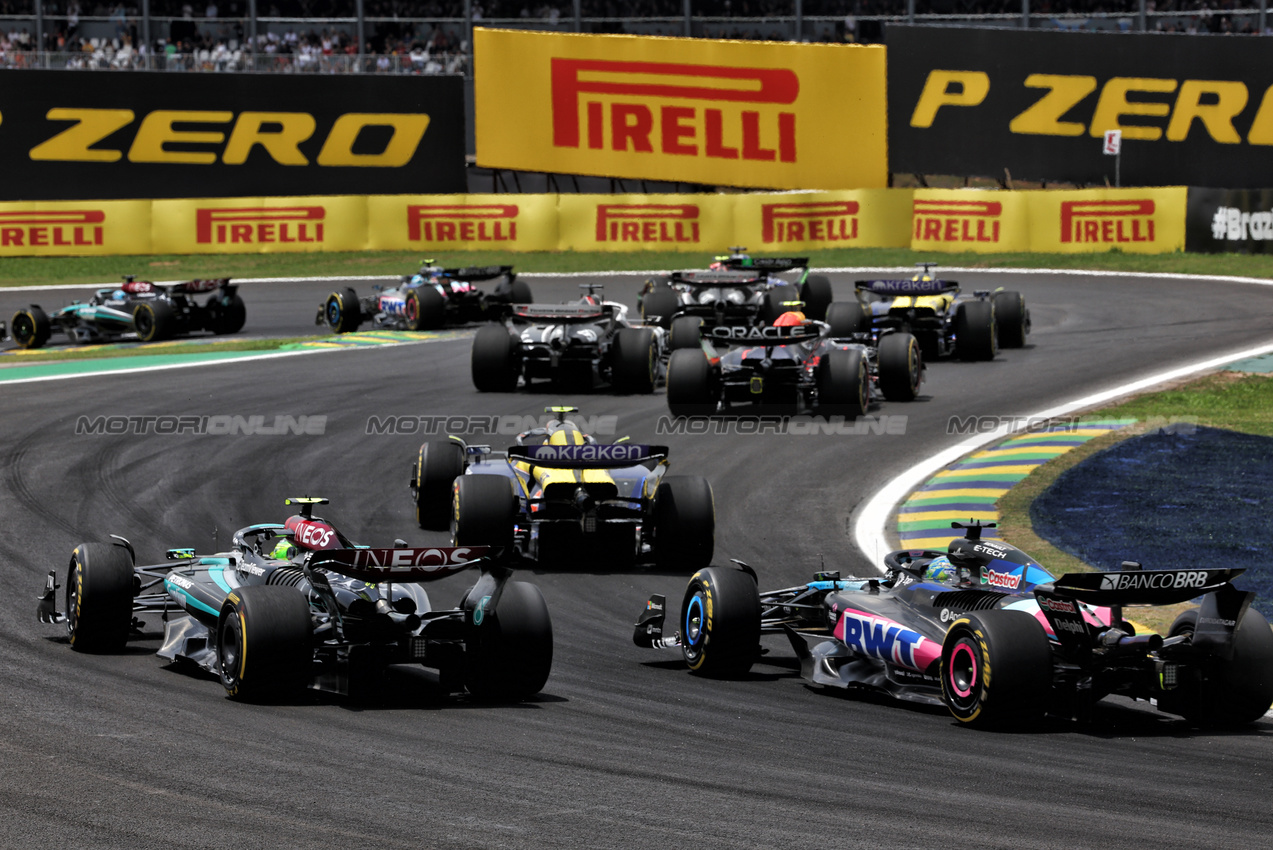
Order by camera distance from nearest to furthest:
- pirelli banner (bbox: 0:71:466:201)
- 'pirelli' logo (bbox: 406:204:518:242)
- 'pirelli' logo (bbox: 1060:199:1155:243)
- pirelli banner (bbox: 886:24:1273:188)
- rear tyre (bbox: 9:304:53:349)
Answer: rear tyre (bbox: 9:304:53:349)
'pirelli' logo (bbox: 1060:199:1155:243)
pirelli banner (bbox: 886:24:1273:188)
'pirelli' logo (bbox: 406:204:518:242)
pirelli banner (bbox: 0:71:466:201)

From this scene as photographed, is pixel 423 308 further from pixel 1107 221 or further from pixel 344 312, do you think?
pixel 1107 221

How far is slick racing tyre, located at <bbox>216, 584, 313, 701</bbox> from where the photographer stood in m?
9.12

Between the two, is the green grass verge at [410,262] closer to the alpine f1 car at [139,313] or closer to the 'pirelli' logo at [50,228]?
the 'pirelli' logo at [50,228]

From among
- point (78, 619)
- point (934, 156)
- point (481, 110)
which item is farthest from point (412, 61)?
point (78, 619)

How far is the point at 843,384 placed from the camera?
21516 millimetres

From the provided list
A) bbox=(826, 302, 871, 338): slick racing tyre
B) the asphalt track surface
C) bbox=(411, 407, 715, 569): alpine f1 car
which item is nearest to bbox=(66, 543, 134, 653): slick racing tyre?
the asphalt track surface

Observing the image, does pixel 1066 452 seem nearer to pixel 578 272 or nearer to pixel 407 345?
pixel 407 345

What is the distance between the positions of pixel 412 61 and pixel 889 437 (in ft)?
104

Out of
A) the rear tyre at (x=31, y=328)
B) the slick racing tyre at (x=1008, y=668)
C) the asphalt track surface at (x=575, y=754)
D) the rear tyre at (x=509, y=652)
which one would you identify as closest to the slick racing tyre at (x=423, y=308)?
the rear tyre at (x=31, y=328)

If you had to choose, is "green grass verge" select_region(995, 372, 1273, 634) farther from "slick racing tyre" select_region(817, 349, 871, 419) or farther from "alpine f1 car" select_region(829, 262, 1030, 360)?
"alpine f1 car" select_region(829, 262, 1030, 360)

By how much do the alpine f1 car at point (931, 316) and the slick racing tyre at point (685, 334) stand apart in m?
2.57

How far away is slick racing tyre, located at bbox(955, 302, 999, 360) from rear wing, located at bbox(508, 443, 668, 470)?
13448 mm

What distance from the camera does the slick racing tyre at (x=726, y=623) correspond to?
10531 mm

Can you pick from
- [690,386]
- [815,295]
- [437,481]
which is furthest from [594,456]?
[815,295]
